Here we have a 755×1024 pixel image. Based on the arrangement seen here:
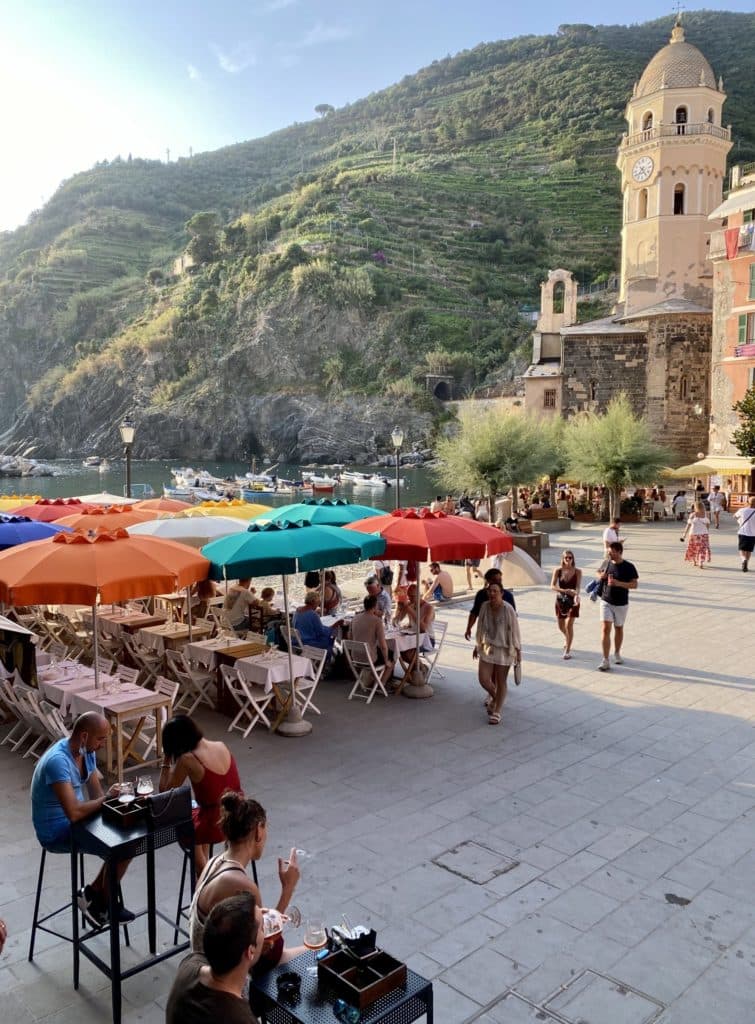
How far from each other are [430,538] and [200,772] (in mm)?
4333

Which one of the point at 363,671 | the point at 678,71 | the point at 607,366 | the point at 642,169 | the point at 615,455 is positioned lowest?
the point at 363,671

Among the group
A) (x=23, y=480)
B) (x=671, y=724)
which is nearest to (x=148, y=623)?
(x=671, y=724)

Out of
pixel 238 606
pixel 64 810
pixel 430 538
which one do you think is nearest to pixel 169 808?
pixel 64 810

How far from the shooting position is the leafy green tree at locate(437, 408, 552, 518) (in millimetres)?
23625

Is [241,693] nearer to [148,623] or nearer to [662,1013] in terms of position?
[148,623]

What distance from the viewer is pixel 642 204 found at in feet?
147

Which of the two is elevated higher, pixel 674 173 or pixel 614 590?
pixel 674 173

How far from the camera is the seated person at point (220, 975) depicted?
8.09 feet

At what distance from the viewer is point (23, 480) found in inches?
3201

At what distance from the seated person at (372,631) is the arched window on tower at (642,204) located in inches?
1696

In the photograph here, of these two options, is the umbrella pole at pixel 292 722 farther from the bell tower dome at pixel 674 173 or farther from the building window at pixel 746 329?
the bell tower dome at pixel 674 173

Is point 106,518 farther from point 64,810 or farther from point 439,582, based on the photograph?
point 64,810

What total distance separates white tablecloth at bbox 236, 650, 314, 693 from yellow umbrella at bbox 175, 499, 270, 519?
3756mm

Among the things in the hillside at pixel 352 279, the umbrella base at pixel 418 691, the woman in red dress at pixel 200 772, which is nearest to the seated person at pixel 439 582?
the umbrella base at pixel 418 691
